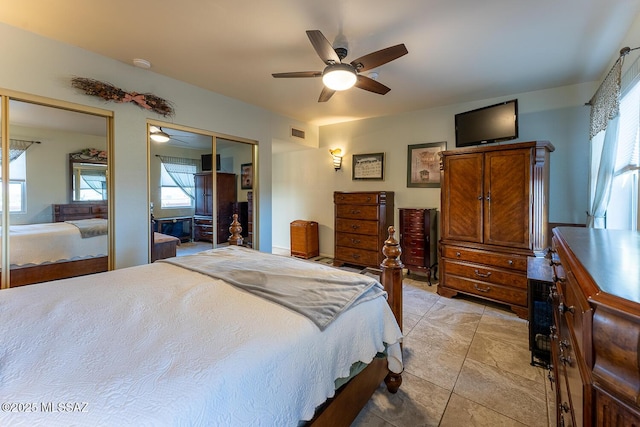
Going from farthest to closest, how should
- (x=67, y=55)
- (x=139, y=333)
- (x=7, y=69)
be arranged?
1. (x=67, y=55)
2. (x=7, y=69)
3. (x=139, y=333)

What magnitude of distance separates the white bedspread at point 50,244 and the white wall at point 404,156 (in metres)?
3.47

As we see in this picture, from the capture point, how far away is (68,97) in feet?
8.40

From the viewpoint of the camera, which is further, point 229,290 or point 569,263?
point 229,290

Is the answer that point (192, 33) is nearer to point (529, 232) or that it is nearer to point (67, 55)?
point (67, 55)

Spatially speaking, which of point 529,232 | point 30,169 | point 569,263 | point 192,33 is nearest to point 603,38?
point 529,232

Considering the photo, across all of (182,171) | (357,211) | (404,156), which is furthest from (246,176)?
(404,156)

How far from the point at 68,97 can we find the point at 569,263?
3.79 meters

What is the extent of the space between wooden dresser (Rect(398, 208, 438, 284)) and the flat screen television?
1.10 metres

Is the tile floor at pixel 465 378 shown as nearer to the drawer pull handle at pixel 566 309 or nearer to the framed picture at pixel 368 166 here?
the drawer pull handle at pixel 566 309

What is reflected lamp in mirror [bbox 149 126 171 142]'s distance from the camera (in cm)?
316

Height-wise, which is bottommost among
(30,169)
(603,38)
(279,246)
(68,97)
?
(279,246)

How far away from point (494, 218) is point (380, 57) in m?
2.16

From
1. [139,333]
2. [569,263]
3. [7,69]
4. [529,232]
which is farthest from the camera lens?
[529,232]

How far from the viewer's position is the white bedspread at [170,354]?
2.35ft
